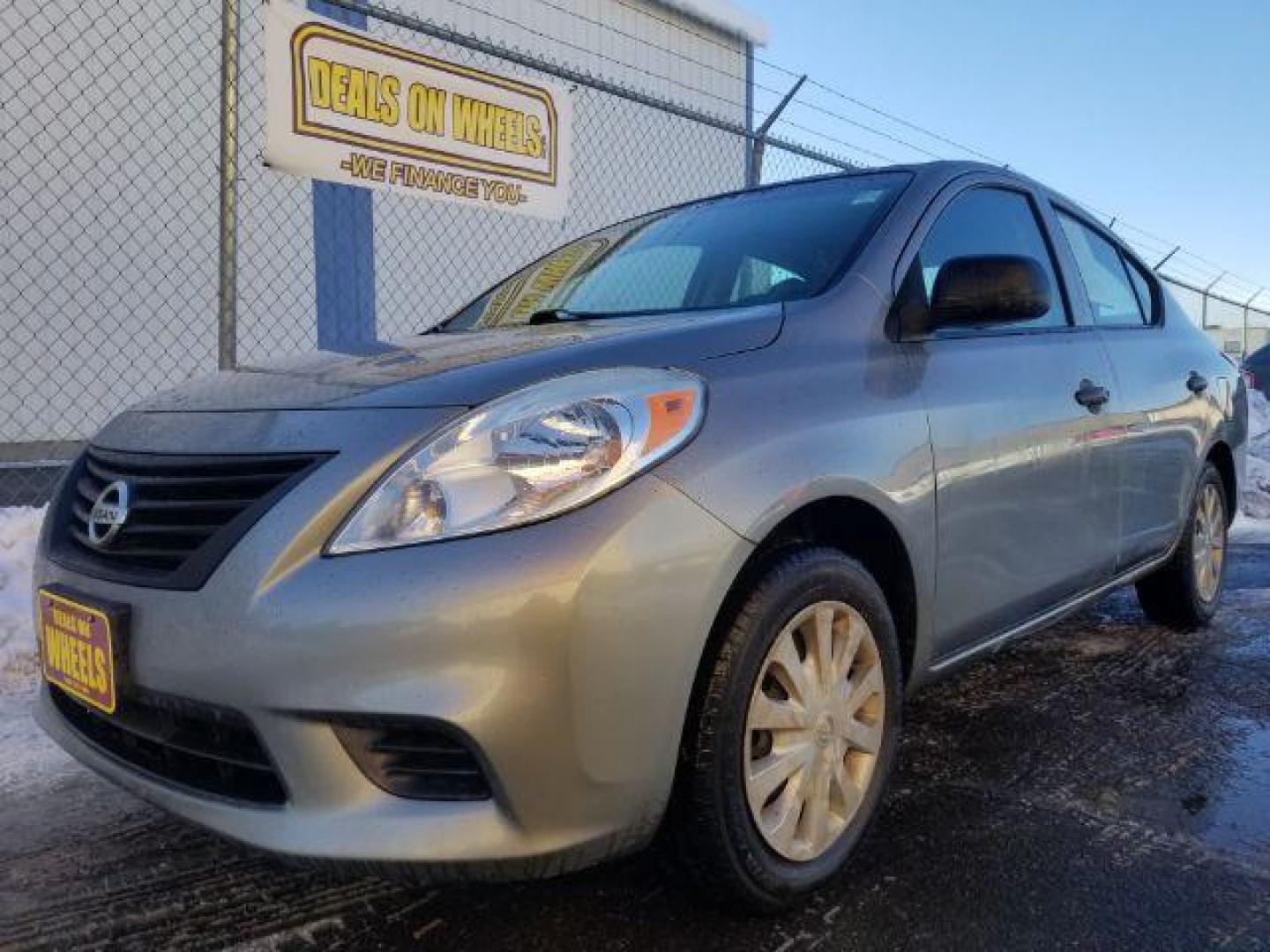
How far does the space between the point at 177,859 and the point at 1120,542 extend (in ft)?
8.98

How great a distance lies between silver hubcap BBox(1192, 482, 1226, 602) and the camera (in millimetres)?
3955

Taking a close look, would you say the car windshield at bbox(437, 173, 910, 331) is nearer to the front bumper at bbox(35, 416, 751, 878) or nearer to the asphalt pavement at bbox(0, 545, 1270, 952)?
the front bumper at bbox(35, 416, 751, 878)

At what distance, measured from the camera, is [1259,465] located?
9219mm

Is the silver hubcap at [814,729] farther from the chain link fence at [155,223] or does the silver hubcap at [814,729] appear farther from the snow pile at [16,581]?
the chain link fence at [155,223]

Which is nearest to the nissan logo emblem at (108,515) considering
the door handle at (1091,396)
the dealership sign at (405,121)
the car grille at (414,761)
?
the car grille at (414,761)

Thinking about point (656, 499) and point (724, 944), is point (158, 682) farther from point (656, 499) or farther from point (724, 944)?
point (724, 944)

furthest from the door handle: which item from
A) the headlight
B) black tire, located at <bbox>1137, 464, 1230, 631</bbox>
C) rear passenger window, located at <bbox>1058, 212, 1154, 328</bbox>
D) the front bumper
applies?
the front bumper

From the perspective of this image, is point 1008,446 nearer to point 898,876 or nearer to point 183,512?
point 898,876

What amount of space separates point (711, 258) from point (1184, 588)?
242 cm

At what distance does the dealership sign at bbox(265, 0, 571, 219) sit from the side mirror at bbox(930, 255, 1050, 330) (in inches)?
119

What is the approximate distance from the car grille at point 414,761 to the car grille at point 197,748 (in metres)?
0.15

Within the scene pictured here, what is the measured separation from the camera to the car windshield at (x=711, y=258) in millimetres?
2486

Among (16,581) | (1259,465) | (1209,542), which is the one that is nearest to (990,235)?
(1209,542)

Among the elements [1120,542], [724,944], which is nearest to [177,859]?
[724,944]
